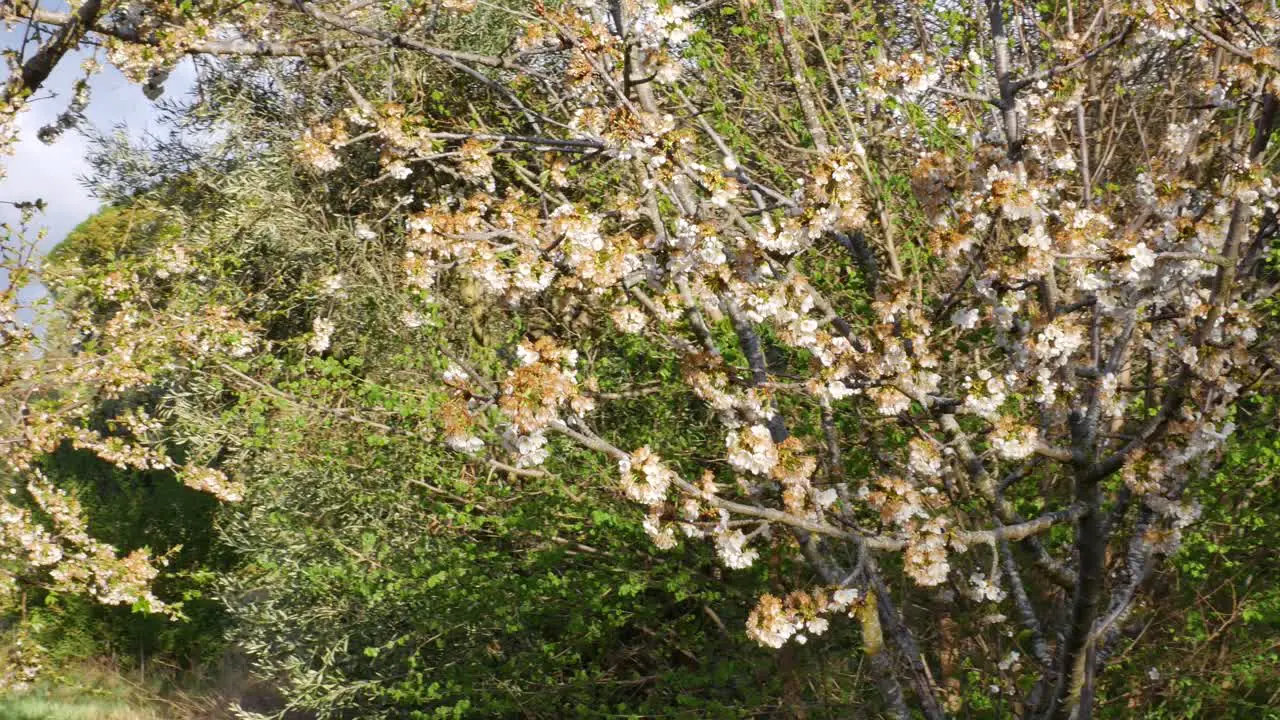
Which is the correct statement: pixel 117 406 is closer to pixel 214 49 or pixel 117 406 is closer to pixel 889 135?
pixel 214 49

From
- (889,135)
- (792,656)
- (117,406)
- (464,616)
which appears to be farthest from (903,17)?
(117,406)

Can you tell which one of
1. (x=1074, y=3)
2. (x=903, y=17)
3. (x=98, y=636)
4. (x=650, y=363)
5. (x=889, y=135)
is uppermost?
(x=903, y=17)

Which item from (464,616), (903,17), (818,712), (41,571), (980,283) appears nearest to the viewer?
(980,283)

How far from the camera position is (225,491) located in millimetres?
7441

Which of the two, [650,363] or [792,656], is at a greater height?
[650,363]

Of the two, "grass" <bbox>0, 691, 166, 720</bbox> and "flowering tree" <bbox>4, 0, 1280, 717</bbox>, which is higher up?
"flowering tree" <bbox>4, 0, 1280, 717</bbox>

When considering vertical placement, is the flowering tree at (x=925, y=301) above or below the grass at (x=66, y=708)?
above

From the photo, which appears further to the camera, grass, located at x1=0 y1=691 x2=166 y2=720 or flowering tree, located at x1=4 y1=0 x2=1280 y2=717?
grass, located at x1=0 y1=691 x2=166 y2=720

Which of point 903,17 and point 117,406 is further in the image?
point 117,406

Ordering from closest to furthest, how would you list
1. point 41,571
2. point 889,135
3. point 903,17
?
point 889,135 < point 903,17 < point 41,571

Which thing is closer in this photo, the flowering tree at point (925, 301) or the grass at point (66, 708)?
the flowering tree at point (925, 301)

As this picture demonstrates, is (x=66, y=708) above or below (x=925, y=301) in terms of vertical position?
below

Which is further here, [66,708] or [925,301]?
[66,708]

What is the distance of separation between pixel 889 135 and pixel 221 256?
20.3 feet
